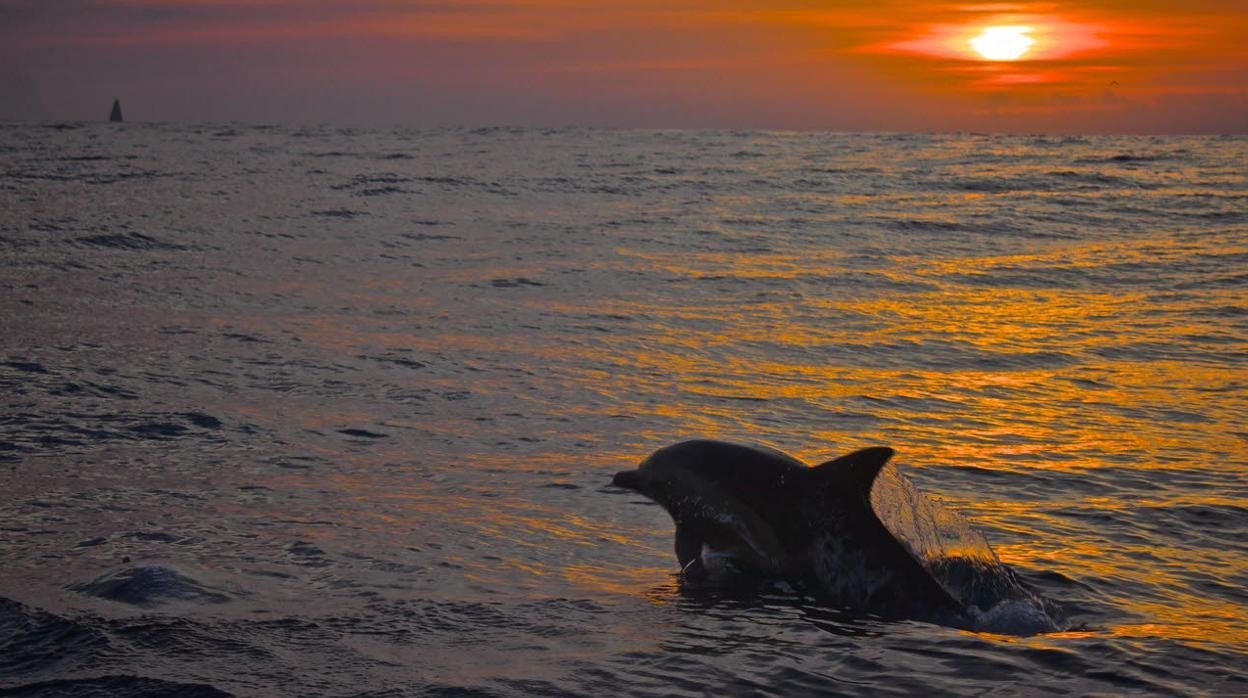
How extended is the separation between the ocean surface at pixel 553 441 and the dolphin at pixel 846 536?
0.75 feet

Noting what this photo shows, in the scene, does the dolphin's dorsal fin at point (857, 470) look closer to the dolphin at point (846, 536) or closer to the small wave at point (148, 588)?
the dolphin at point (846, 536)

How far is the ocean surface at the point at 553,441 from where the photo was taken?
6.71 m

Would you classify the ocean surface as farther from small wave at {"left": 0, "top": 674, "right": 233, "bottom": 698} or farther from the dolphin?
the dolphin

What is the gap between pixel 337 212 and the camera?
1619 inches

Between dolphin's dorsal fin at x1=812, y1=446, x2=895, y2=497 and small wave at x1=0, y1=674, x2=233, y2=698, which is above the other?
dolphin's dorsal fin at x1=812, y1=446, x2=895, y2=497

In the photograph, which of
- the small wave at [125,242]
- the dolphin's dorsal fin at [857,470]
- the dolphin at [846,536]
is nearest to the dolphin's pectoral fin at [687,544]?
the dolphin at [846,536]

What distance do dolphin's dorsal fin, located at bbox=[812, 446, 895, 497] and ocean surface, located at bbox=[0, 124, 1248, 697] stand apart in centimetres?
80

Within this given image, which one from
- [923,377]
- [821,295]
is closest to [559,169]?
[821,295]

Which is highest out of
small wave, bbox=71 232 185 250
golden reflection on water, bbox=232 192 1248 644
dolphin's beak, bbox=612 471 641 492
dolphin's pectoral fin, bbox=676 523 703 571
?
small wave, bbox=71 232 185 250

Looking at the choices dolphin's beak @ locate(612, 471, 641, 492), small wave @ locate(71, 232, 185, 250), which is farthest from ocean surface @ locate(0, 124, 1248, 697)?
dolphin's beak @ locate(612, 471, 641, 492)

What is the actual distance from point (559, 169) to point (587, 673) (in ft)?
202

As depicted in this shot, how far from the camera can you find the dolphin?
23.2ft

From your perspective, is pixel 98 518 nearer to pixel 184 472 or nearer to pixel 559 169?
pixel 184 472

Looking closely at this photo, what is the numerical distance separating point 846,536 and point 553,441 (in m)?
5.80
